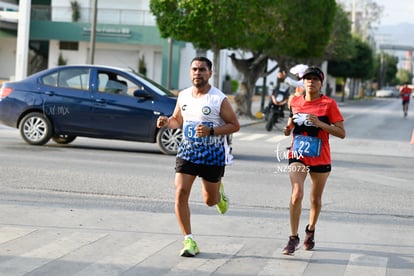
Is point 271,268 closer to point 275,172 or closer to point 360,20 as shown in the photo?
point 275,172

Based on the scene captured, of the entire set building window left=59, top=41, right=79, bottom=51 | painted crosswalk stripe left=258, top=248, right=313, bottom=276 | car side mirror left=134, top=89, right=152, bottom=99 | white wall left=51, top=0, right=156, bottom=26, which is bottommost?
painted crosswalk stripe left=258, top=248, right=313, bottom=276

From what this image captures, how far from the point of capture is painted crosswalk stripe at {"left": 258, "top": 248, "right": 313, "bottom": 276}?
22.7 feet

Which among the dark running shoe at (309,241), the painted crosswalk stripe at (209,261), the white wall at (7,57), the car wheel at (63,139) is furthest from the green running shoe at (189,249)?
the white wall at (7,57)

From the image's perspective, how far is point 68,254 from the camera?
282 inches

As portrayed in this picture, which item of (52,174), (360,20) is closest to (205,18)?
(52,174)

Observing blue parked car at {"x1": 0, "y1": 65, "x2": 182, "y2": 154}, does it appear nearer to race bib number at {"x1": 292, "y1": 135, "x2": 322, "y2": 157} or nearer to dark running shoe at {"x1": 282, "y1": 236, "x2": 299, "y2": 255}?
race bib number at {"x1": 292, "y1": 135, "x2": 322, "y2": 157}

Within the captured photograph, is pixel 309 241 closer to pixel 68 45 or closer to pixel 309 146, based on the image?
pixel 309 146

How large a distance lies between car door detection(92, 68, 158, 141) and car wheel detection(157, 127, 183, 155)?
0.17 meters

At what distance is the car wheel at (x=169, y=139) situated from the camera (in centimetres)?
1579

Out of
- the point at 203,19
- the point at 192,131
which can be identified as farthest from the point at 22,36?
the point at 192,131

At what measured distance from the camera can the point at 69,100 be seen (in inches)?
625

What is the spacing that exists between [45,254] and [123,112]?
8777mm

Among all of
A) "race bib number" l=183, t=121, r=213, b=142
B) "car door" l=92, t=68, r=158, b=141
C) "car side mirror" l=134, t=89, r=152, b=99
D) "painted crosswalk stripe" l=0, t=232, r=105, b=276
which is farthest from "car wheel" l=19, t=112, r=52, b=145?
"race bib number" l=183, t=121, r=213, b=142

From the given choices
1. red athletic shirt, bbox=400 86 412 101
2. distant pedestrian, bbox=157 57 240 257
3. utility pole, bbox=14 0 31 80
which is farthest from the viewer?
red athletic shirt, bbox=400 86 412 101
